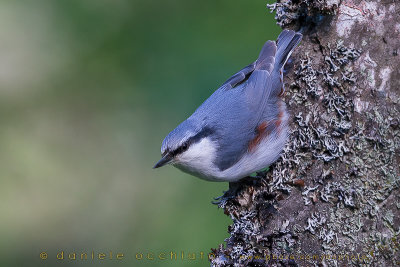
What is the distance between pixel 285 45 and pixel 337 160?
2.87 feet

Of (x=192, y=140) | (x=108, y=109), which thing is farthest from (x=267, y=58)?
(x=108, y=109)

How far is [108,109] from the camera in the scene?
425 cm

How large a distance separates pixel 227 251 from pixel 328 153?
31.6 inches

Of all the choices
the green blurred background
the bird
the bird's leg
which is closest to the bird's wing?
the bird

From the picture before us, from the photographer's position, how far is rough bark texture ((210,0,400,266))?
7.30 ft

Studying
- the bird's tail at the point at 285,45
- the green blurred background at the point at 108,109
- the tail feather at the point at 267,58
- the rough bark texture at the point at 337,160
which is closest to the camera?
the rough bark texture at the point at 337,160

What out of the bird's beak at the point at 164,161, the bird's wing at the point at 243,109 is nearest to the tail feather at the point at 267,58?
the bird's wing at the point at 243,109

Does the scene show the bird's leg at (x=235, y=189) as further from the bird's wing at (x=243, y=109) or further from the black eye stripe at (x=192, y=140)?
the black eye stripe at (x=192, y=140)

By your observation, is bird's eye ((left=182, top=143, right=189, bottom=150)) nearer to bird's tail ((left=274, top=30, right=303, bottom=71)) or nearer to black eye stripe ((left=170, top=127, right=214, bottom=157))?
black eye stripe ((left=170, top=127, right=214, bottom=157))

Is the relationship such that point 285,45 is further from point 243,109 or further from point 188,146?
point 188,146

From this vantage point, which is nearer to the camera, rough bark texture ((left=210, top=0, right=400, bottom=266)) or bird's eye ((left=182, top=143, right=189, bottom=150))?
rough bark texture ((left=210, top=0, right=400, bottom=266))

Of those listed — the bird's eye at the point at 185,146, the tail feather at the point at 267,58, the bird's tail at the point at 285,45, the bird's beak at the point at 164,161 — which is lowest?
the bird's beak at the point at 164,161

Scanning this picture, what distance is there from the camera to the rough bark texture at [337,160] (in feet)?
7.30

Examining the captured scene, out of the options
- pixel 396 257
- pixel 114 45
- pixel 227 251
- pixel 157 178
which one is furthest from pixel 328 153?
pixel 114 45
